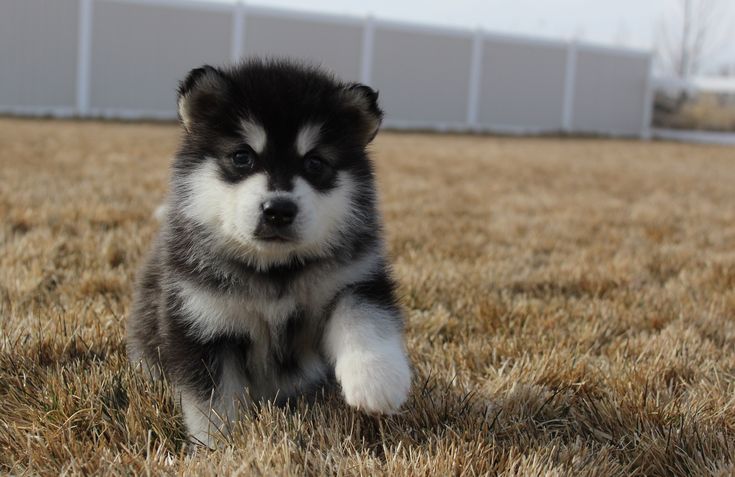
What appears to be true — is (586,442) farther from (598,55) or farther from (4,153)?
(598,55)

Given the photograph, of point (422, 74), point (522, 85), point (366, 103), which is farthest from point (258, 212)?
point (522, 85)

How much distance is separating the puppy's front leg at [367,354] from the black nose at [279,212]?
0.96 feet

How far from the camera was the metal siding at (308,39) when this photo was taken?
22812 mm

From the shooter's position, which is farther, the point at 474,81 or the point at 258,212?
the point at 474,81

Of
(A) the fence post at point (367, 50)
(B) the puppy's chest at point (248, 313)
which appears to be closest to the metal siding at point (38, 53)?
(A) the fence post at point (367, 50)

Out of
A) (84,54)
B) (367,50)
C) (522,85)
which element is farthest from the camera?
(522,85)

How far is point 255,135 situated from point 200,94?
29cm

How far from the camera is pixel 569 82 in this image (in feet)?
88.1

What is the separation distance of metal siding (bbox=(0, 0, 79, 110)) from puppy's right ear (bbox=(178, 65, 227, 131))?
67.1ft

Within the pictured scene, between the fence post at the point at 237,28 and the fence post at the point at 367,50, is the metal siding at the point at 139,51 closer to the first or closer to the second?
the fence post at the point at 237,28

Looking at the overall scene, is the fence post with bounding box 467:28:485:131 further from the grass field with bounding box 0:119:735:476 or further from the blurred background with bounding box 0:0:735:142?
the grass field with bounding box 0:119:735:476

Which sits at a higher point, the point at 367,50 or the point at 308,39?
the point at 308,39

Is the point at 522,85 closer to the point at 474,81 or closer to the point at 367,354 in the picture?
the point at 474,81

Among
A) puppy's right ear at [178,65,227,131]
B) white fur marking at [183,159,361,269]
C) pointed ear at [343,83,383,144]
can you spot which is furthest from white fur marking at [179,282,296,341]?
pointed ear at [343,83,383,144]
